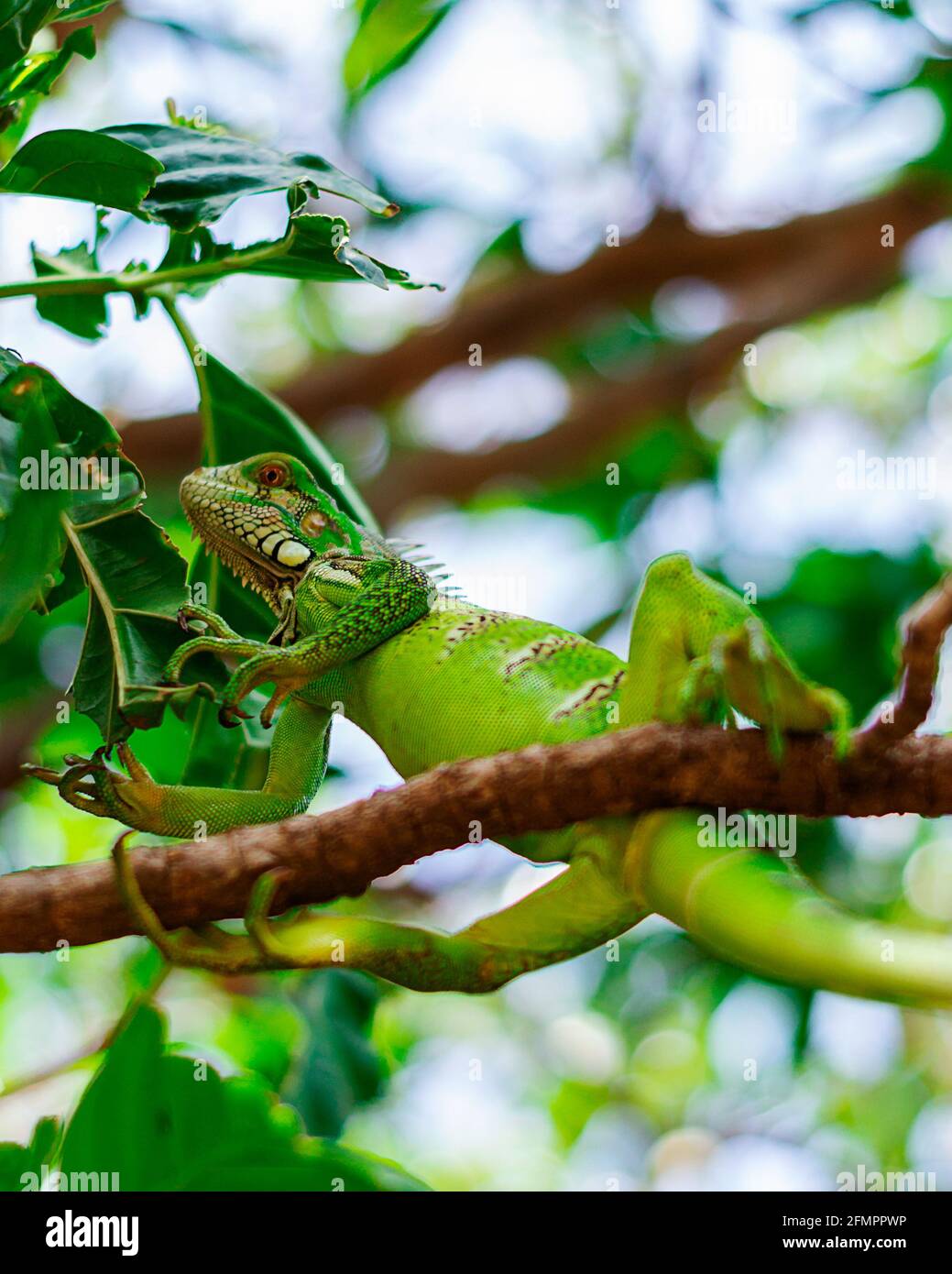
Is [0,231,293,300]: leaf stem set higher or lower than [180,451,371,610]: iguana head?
higher

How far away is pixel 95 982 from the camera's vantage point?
Result: 10.5 metres

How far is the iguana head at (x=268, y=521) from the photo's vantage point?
15.1ft

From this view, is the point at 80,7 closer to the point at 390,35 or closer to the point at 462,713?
the point at 462,713

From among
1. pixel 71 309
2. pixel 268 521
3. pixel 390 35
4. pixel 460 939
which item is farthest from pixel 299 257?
pixel 390 35

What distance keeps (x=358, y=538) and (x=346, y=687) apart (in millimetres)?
637

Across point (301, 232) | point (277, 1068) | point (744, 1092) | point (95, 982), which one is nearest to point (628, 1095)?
point (744, 1092)

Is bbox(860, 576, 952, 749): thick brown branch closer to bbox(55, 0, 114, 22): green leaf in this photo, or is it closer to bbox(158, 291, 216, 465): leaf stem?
bbox(158, 291, 216, 465): leaf stem

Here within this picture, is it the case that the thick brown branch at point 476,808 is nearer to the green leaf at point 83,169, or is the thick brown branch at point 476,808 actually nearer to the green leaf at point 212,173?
the green leaf at point 212,173

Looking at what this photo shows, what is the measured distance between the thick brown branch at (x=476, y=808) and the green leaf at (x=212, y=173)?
1.59 meters

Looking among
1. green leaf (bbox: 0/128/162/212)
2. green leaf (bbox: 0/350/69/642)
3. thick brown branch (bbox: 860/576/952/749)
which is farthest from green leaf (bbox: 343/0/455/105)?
thick brown branch (bbox: 860/576/952/749)

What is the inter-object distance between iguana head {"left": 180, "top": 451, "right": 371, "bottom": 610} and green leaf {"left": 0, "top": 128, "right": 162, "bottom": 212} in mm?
1288

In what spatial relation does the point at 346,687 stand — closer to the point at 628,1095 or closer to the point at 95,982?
the point at 95,982

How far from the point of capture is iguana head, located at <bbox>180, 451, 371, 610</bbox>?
4.59 meters

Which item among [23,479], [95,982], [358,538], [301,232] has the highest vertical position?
[301,232]
